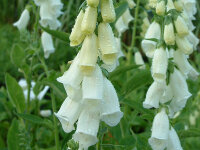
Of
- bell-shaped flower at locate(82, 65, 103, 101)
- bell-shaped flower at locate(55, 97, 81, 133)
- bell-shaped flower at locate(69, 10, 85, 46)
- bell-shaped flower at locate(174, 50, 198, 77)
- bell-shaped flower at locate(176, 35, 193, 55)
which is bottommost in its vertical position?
bell-shaped flower at locate(55, 97, 81, 133)

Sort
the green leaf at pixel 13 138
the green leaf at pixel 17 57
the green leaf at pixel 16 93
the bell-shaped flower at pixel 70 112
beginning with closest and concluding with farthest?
1. the bell-shaped flower at pixel 70 112
2. the green leaf at pixel 13 138
3. the green leaf at pixel 16 93
4. the green leaf at pixel 17 57

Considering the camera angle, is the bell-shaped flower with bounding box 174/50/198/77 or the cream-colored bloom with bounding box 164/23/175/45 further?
the bell-shaped flower with bounding box 174/50/198/77

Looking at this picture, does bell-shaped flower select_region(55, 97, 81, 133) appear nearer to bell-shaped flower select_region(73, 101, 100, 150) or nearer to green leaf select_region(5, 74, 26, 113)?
bell-shaped flower select_region(73, 101, 100, 150)

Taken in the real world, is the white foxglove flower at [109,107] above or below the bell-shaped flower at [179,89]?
above

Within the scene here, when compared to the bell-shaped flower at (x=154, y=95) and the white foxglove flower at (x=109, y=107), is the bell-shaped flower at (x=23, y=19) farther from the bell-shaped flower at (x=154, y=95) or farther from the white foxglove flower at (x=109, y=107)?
the white foxglove flower at (x=109, y=107)

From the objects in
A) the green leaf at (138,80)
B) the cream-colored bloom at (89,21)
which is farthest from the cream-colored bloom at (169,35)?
the cream-colored bloom at (89,21)

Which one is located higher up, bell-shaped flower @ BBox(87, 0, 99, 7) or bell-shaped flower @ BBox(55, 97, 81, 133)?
bell-shaped flower @ BBox(87, 0, 99, 7)

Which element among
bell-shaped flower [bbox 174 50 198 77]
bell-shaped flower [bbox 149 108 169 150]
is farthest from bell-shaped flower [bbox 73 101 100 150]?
bell-shaped flower [bbox 174 50 198 77]
